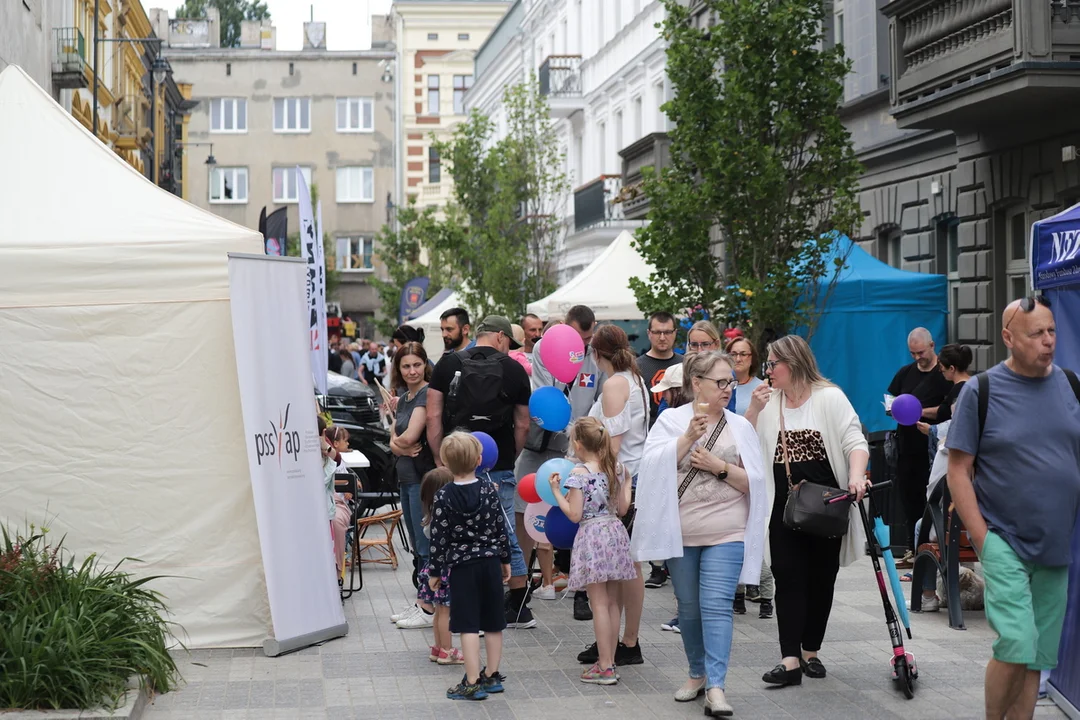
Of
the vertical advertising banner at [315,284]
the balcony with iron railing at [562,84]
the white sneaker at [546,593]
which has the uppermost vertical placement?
the balcony with iron railing at [562,84]

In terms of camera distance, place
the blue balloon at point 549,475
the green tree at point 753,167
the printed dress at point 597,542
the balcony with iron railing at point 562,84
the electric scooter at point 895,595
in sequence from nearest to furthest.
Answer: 1. the electric scooter at point 895,595
2. the printed dress at point 597,542
3. the blue balloon at point 549,475
4. the green tree at point 753,167
5. the balcony with iron railing at point 562,84

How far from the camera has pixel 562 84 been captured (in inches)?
1602

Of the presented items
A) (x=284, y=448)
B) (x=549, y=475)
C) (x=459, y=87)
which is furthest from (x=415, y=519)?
(x=459, y=87)

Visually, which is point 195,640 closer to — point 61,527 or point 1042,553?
point 61,527

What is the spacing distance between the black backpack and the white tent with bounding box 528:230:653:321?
10236 millimetres

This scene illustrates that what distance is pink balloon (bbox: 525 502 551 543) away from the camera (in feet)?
30.3

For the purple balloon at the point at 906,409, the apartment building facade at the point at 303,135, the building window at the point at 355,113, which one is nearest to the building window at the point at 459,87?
the apartment building facade at the point at 303,135

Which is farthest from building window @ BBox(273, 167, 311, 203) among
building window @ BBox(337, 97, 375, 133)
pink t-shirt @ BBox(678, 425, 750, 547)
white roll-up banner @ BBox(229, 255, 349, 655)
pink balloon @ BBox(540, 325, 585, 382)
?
pink t-shirt @ BBox(678, 425, 750, 547)

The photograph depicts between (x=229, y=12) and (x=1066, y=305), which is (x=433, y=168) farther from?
(x=1066, y=305)

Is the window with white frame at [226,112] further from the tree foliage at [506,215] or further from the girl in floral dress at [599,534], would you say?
the girl in floral dress at [599,534]

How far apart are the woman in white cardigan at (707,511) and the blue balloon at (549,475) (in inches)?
34.3

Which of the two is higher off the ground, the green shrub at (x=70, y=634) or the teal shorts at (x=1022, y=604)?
the teal shorts at (x=1022, y=604)

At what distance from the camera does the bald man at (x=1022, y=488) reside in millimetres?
6031

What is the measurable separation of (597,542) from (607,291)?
43.2 ft
